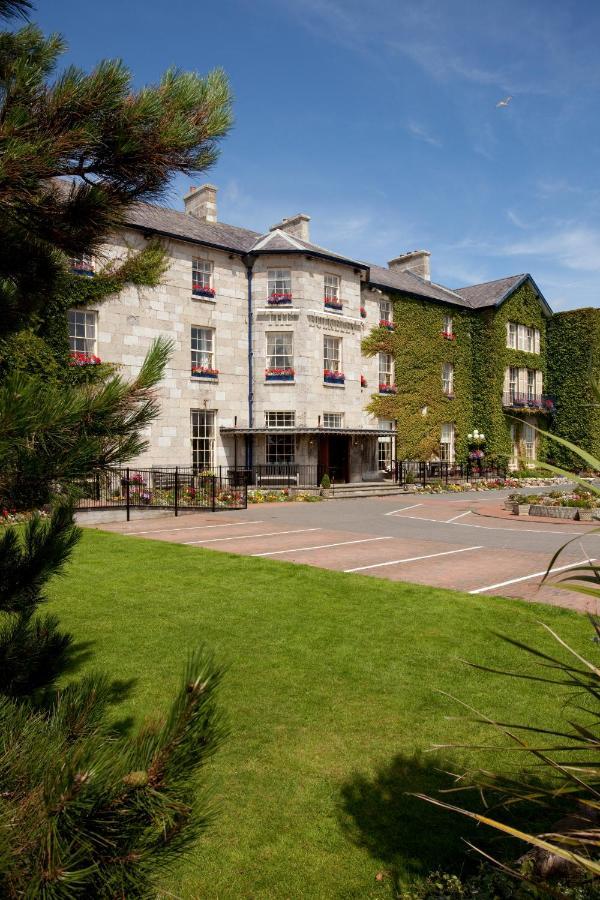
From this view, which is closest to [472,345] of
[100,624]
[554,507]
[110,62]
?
[554,507]

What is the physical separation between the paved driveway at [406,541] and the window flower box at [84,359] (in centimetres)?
724

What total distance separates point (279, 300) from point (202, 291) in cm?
363

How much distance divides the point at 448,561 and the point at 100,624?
6.48 metres

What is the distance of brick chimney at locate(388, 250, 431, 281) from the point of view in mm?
39281

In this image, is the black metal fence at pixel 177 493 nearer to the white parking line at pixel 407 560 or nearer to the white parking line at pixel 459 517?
the white parking line at pixel 459 517

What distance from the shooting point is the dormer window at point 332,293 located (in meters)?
29.1

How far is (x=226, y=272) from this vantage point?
27375 mm

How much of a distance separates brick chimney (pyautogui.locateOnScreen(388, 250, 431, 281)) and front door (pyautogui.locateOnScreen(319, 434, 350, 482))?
14970 millimetres

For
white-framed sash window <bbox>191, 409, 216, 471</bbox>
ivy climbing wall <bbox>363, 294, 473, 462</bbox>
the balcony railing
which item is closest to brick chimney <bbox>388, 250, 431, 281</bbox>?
ivy climbing wall <bbox>363, 294, 473, 462</bbox>

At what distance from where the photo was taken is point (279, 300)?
2802cm

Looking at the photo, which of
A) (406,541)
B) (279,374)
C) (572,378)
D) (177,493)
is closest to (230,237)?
(279,374)

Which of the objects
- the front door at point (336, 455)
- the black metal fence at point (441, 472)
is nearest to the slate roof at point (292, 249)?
the front door at point (336, 455)

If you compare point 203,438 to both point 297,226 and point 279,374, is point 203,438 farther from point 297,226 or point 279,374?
point 297,226

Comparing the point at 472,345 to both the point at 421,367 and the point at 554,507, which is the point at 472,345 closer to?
the point at 421,367
